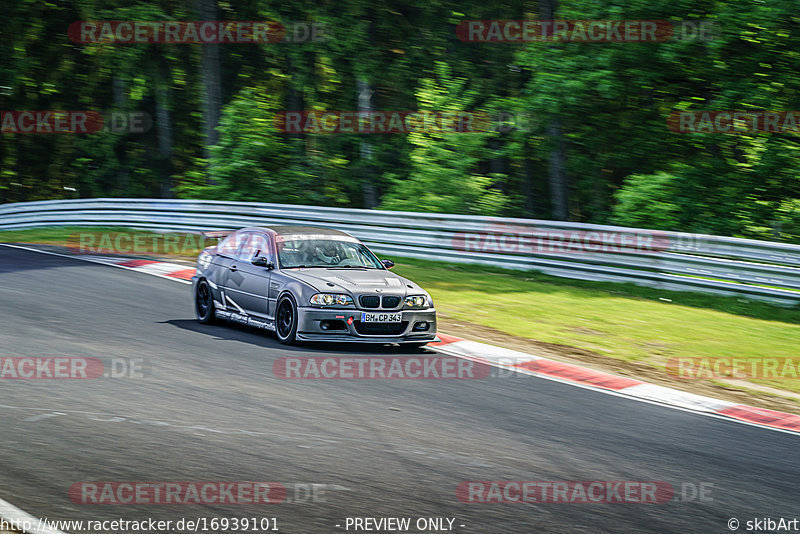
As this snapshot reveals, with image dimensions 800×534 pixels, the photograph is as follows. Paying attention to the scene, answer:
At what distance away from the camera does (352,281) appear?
10789 mm

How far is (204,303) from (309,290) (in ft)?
7.74

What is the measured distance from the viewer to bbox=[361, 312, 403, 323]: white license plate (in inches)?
412

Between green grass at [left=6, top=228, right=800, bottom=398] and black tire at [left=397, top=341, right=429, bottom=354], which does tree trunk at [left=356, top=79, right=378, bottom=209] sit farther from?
black tire at [left=397, top=341, right=429, bottom=354]

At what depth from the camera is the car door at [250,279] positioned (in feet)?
36.7

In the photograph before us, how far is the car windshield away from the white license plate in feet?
3.99

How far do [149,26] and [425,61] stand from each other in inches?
367

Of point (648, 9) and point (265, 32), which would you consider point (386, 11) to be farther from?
point (648, 9)

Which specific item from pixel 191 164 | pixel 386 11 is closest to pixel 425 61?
pixel 386 11

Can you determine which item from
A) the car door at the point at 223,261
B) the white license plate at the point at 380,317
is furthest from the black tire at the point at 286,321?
the car door at the point at 223,261

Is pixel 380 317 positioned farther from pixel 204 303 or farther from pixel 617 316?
pixel 617 316

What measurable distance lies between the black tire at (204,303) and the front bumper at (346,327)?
2021 mm

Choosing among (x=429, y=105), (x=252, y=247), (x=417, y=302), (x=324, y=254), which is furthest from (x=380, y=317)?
(x=429, y=105)

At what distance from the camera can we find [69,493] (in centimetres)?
554

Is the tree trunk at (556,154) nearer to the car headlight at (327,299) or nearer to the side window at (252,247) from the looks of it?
the side window at (252,247)
